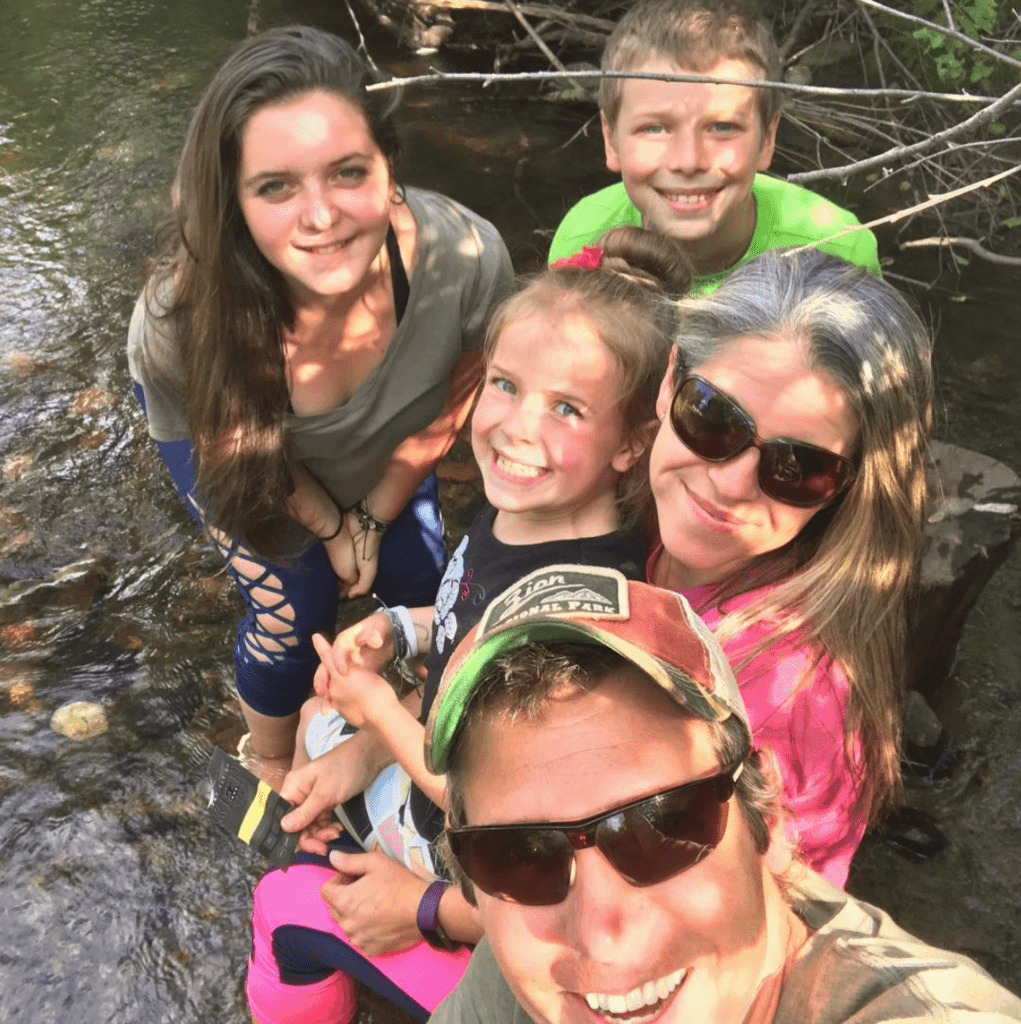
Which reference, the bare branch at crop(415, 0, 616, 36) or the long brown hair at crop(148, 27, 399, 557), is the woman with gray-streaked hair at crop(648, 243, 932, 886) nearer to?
the long brown hair at crop(148, 27, 399, 557)

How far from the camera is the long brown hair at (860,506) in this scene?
1.89m

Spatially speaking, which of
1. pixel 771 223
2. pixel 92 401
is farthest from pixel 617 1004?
pixel 92 401

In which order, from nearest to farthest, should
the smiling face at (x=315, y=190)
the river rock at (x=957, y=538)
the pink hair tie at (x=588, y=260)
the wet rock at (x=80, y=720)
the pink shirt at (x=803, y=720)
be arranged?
the pink shirt at (x=803, y=720), the pink hair tie at (x=588, y=260), the smiling face at (x=315, y=190), the river rock at (x=957, y=538), the wet rock at (x=80, y=720)

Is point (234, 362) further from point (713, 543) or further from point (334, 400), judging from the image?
point (713, 543)

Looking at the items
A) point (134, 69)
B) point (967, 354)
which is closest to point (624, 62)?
point (967, 354)

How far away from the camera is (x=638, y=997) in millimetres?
1253

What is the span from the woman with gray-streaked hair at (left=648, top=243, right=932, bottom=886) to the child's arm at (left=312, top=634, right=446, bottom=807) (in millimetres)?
633

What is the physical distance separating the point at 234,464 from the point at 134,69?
621 centimetres

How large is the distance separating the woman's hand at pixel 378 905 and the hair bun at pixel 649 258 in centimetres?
135

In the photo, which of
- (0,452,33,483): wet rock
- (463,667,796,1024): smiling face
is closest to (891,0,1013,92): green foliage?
(463,667,796,1024): smiling face

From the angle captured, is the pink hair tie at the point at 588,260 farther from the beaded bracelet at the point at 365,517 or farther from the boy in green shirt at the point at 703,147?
the beaded bracelet at the point at 365,517

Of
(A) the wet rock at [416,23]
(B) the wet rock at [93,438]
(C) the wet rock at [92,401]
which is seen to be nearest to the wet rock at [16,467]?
(B) the wet rock at [93,438]

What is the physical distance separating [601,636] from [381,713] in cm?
113

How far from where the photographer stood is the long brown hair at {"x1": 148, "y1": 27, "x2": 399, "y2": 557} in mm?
2438
